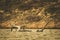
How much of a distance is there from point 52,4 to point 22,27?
108cm

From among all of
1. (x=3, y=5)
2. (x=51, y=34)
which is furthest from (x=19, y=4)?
(x=51, y=34)

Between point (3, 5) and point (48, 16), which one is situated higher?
point (3, 5)

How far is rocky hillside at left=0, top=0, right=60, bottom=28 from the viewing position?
4.93 m

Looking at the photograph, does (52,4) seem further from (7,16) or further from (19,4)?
(7,16)

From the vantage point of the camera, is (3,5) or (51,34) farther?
(3,5)

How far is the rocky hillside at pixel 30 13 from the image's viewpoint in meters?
4.93

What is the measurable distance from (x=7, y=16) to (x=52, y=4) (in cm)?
133

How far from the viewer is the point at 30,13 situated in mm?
5043

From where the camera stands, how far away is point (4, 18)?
16.7 feet

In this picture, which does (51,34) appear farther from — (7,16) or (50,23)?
(7,16)

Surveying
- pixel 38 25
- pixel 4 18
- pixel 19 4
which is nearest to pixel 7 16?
pixel 4 18

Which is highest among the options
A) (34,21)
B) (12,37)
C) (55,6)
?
(55,6)

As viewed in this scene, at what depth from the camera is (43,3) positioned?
16.8 ft

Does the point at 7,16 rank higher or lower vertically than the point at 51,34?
higher
